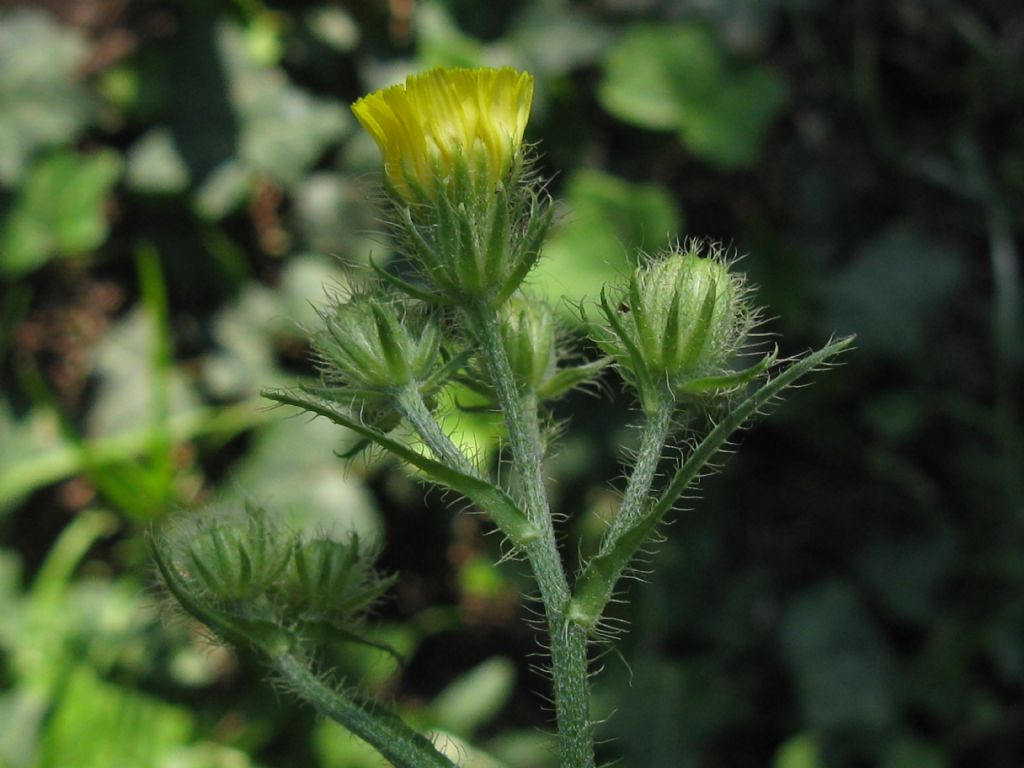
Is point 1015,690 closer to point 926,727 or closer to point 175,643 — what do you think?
point 926,727

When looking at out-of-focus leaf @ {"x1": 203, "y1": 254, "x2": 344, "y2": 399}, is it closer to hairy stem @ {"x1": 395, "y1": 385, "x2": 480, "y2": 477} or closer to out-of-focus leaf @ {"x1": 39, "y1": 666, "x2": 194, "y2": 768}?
out-of-focus leaf @ {"x1": 39, "y1": 666, "x2": 194, "y2": 768}

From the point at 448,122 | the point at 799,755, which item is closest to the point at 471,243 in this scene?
the point at 448,122

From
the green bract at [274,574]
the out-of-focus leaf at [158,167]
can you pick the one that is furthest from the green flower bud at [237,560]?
the out-of-focus leaf at [158,167]

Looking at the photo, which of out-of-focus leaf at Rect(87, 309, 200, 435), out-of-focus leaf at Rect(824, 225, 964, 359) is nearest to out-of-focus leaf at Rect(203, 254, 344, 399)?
out-of-focus leaf at Rect(87, 309, 200, 435)

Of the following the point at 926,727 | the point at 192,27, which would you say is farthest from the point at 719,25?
the point at 926,727

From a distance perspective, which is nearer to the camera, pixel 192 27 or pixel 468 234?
pixel 468 234
